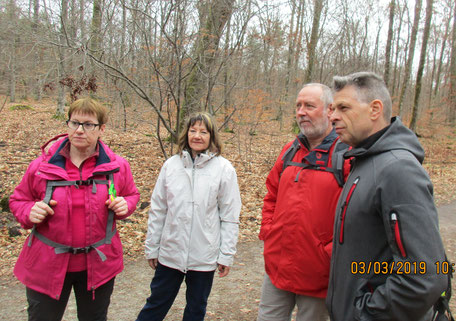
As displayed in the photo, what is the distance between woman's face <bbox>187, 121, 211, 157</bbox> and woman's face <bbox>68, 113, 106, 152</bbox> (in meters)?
0.74

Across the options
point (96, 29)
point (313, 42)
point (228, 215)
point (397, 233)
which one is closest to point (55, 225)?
point (228, 215)

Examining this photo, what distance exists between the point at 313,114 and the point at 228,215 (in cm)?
106

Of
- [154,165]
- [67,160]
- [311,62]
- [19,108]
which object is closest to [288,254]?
[67,160]

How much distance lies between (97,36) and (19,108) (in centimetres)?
1669

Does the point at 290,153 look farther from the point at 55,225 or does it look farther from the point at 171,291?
the point at 55,225

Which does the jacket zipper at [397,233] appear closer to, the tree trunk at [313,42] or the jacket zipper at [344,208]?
the jacket zipper at [344,208]

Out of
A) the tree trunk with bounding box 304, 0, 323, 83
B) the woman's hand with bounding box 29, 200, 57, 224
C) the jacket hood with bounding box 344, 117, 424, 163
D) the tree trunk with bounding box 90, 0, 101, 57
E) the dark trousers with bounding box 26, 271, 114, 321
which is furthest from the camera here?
the tree trunk with bounding box 304, 0, 323, 83

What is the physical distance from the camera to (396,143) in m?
1.47

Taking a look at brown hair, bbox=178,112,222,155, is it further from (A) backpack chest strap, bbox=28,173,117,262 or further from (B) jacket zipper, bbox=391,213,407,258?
(B) jacket zipper, bbox=391,213,407,258

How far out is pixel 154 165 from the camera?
354 inches

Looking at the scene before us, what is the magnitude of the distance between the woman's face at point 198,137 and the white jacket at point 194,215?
0.26 feet

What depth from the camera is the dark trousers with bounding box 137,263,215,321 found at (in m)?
2.47

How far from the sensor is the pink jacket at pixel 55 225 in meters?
1.98

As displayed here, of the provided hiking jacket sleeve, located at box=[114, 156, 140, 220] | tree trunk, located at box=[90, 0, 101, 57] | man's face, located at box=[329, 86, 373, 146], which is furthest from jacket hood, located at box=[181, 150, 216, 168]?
tree trunk, located at box=[90, 0, 101, 57]
